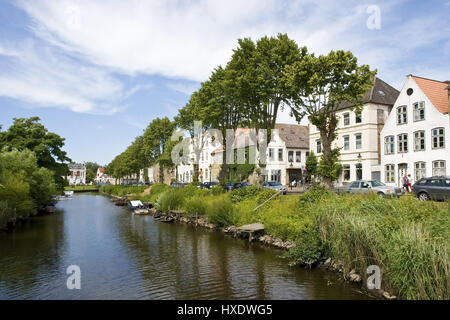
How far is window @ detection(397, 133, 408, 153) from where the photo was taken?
36.7 meters

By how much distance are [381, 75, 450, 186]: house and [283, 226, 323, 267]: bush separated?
952 inches

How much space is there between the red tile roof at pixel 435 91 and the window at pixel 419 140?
10.2ft

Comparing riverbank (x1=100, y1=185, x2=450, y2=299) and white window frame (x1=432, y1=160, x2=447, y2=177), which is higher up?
white window frame (x1=432, y1=160, x2=447, y2=177)

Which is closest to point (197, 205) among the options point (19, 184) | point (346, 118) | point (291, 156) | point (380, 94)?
point (19, 184)

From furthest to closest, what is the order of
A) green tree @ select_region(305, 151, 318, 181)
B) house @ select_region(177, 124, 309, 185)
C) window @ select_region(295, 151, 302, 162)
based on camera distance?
window @ select_region(295, 151, 302, 162) → house @ select_region(177, 124, 309, 185) → green tree @ select_region(305, 151, 318, 181)

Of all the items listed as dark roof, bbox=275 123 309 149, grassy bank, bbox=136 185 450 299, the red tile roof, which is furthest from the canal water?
dark roof, bbox=275 123 309 149

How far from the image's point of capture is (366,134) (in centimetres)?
4181

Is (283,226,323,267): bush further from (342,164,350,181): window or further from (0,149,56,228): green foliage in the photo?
(342,164,350,181): window

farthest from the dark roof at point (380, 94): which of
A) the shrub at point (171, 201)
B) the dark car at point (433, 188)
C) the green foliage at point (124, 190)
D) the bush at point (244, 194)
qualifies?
the green foliage at point (124, 190)

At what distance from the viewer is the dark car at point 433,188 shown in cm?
2138

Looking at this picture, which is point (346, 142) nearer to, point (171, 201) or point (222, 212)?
point (171, 201)

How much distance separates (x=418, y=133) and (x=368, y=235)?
2887 centimetres

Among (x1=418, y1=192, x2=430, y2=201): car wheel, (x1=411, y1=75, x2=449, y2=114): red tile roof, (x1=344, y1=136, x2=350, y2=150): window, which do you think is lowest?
(x1=418, y1=192, x2=430, y2=201): car wheel

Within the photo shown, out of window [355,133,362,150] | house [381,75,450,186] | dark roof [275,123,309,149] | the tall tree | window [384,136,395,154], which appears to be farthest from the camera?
the tall tree
